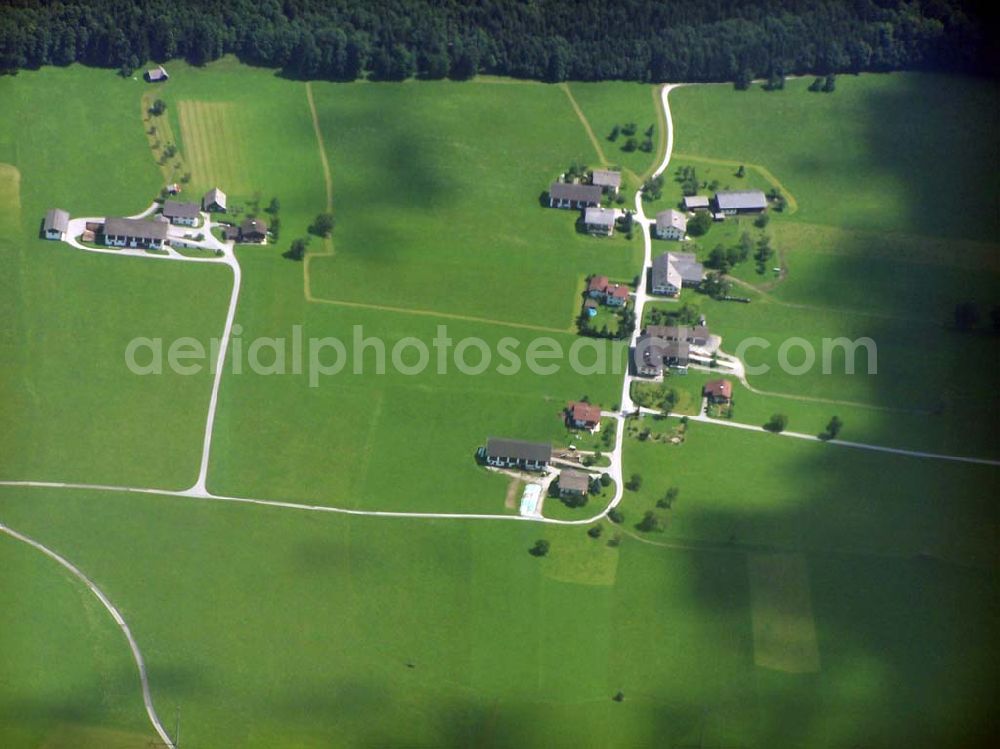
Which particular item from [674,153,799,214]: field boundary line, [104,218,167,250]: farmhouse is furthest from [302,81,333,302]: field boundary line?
[674,153,799,214]: field boundary line

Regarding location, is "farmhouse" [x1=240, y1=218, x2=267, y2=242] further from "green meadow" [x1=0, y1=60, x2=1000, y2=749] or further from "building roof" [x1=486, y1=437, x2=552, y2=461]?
"building roof" [x1=486, y1=437, x2=552, y2=461]


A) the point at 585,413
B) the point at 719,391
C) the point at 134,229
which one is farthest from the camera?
the point at 134,229

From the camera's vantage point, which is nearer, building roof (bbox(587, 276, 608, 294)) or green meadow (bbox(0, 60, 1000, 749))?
green meadow (bbox(0, 60, 1000, 749))

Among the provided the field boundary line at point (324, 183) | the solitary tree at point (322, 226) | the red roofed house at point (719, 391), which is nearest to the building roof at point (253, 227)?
the solitary tree at point (322, 226)

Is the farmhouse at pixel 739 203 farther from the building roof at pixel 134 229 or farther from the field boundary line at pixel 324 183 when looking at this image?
the building roof at pixel 134 229

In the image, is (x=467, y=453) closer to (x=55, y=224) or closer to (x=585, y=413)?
(x=585, y=413)

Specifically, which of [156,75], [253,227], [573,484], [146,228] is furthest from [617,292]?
[156,75]
